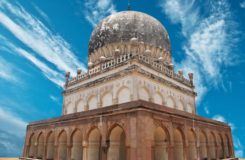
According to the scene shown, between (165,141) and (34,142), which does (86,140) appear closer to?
(165,141)

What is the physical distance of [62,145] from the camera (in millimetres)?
12227

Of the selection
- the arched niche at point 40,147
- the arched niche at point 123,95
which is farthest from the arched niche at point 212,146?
the arched niche at point 40,147

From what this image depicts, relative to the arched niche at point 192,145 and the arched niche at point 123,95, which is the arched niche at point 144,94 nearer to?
the arched niche at point 123,95

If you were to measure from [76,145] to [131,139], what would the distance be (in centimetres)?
455

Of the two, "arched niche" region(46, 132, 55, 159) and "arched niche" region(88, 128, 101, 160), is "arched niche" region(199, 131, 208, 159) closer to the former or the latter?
"arched niche" region(88, 128, 101, 160)

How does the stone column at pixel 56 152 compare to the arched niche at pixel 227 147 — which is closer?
the stone column at pixel 56 152

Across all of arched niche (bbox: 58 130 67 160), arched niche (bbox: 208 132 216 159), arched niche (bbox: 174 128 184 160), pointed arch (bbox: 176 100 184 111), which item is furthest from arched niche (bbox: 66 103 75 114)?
arched niche (bbox: 208 132 216 159)

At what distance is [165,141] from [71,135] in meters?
4.99

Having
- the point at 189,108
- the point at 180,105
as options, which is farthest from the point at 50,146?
the point at 189,108

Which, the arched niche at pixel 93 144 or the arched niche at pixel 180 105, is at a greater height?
the arched niche at pixel 180 105

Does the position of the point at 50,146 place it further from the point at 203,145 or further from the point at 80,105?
the point at 203,145

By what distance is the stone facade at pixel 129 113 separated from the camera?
8.97 m

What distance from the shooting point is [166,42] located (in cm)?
1900

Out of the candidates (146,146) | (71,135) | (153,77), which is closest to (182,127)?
(146,146)
